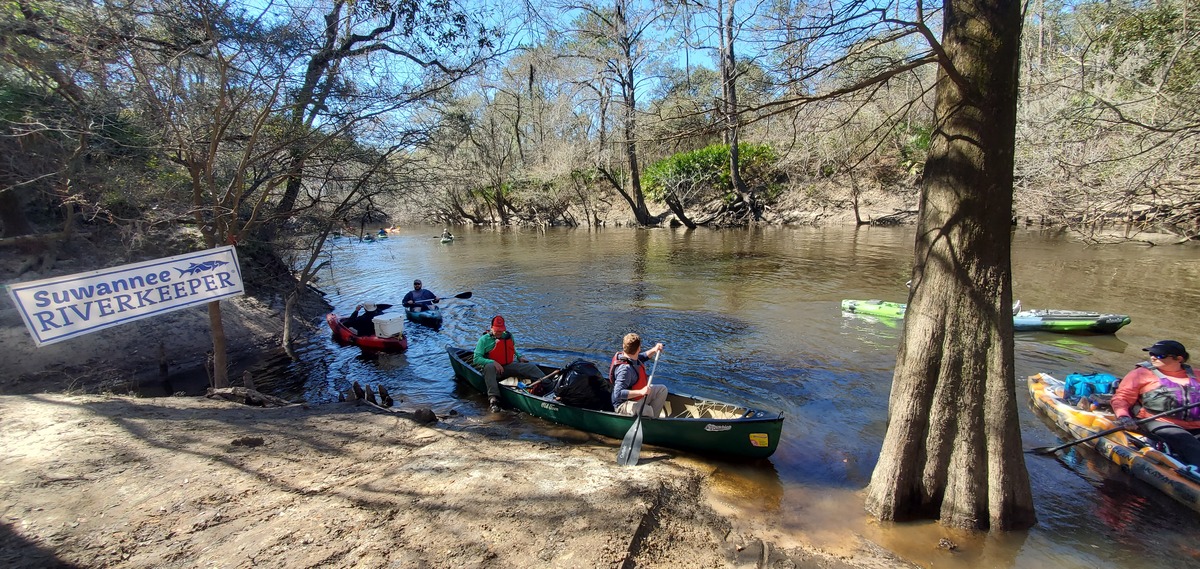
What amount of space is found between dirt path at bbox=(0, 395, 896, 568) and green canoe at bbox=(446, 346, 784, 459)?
407 mm

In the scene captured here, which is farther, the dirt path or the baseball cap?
the baseball cap

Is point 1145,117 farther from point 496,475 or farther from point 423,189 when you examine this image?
point 423,189

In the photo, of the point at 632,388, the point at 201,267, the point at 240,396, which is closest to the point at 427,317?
the point at 240,396

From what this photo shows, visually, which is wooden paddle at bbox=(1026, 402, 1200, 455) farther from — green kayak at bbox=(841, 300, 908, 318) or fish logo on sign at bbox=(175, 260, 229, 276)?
fish logo on sign at bbox=(175, 260, 229, 276)

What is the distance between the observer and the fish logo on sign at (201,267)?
5797 millimetres

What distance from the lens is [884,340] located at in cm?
1155

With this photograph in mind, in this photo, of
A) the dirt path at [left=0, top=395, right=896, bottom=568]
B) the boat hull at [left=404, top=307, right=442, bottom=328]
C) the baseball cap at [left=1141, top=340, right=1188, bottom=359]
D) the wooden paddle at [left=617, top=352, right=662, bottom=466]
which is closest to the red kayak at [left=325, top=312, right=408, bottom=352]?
the boat hull at [left=404, top=307, right=442, bottom=328]

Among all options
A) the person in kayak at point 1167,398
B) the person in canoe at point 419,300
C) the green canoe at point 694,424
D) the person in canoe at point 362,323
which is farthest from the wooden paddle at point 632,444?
the person in canoe at point 419,300

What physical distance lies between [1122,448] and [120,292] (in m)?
10.8

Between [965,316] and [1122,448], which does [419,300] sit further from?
[1122,448]

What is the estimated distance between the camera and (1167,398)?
6.11 meters

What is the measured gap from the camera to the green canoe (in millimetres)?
6332

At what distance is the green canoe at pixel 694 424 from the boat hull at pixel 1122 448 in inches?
146

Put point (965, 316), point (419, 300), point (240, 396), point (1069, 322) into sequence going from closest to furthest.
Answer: point (965, 316)
point (240, 396)
point (1069, 322)
point (419, 300)
